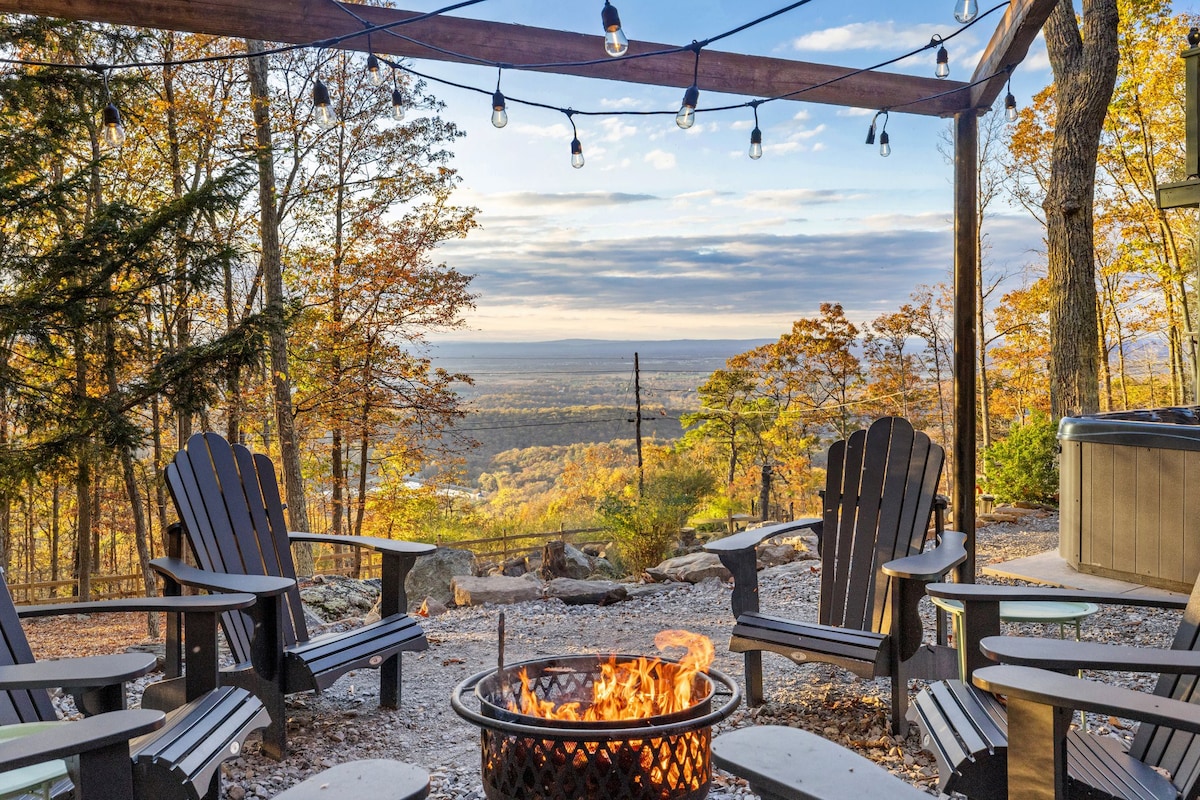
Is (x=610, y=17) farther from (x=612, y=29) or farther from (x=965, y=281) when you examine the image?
(x=965, y=281)

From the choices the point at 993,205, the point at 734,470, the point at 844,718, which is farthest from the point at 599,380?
the point at 844,718

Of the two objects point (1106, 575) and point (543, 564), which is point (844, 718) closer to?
point (1106, 575)

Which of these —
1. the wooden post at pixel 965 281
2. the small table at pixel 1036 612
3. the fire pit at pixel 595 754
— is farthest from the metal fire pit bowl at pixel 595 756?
the wooden post at pixel 965 281

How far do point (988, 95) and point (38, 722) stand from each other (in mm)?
4441

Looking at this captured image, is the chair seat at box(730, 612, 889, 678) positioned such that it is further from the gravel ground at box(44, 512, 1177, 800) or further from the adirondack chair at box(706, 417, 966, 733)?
the gravel ground at box(44, 512, 1177, 800)

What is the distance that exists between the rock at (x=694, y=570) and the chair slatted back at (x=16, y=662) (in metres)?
4.12

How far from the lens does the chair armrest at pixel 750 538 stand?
2971mm

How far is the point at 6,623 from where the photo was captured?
2004mm

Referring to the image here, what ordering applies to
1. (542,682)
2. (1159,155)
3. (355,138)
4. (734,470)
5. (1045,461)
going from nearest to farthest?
(542,682) < (1045,461) < (355,138) < (1159,155) < (734,470)

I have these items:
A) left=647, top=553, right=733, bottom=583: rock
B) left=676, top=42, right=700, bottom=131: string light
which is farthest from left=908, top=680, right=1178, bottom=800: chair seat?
left=647, top=553, right=733, bottom=583: rock

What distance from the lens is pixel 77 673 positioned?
155 cm

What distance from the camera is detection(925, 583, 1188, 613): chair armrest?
1939 mm

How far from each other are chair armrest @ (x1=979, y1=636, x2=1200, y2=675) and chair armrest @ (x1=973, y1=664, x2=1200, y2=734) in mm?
70

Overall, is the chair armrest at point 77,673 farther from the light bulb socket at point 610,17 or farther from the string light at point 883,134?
the string light at point 883,134
